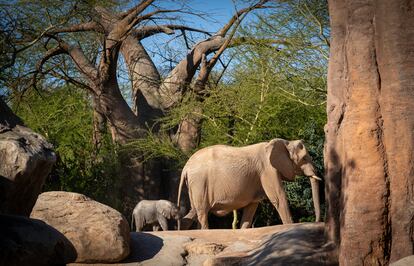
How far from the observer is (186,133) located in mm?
16328

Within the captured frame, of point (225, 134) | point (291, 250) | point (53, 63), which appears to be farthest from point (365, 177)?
point (53, 63)

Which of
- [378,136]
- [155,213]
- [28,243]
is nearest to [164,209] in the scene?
[155,213]

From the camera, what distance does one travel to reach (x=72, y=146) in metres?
17.0

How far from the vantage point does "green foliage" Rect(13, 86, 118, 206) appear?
16.2 meters

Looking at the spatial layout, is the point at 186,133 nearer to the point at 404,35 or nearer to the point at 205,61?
the point at 205,61

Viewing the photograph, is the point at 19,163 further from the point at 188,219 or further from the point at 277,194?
the point at 188,219

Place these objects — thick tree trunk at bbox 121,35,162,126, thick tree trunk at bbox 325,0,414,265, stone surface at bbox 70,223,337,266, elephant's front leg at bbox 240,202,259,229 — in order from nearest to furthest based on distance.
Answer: thick tree trunk at bbox 325,0,414,265, stone surface at bbox 70,223,337,266, elephant's front leg at bbox 240,202,259,229, thick tree trunk at bbox 121,35,162,126

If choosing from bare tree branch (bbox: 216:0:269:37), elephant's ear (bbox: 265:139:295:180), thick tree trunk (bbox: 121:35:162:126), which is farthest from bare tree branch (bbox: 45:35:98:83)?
elephant's ear (bbox: 265:139:295:180)

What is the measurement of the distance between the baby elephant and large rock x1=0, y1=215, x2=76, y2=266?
6889mm

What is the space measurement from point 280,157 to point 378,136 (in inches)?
238

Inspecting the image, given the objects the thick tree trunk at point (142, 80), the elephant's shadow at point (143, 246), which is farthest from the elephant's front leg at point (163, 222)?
the thick tree trunk at point (142, 80)

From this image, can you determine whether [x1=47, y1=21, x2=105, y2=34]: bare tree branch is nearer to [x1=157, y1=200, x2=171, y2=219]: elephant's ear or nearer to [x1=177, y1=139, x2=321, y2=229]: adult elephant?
[x1=157, y1=200, x2=171, y2=219]: elephant's ear

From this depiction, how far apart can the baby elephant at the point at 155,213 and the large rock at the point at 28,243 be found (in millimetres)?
6889

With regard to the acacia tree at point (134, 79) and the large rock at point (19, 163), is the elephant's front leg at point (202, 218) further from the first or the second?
the large rock at point (19, 163)
